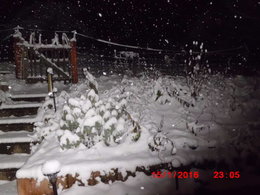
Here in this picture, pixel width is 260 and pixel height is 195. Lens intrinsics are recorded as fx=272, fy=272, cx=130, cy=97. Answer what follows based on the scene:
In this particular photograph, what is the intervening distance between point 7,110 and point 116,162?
3603 mm

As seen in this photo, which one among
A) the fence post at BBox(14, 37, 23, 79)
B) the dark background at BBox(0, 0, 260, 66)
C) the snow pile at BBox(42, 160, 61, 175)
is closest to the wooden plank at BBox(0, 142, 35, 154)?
the snow pile at BBox(42, 160, 61, 175)

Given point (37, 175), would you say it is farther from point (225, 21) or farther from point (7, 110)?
point (225, 21)

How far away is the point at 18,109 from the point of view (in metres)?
6.50

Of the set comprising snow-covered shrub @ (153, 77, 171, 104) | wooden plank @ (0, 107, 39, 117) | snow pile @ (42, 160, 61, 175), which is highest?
snow-covered shrub @ (153, 77, 171, 104)

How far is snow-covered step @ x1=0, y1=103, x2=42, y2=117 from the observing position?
647 cm

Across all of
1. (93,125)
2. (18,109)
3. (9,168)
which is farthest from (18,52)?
(93,125)

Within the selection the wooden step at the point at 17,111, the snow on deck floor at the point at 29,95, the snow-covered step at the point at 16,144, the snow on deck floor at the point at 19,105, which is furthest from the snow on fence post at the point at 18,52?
the snow-covered step at the point at 16,144

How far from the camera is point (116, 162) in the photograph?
4207 millimetres

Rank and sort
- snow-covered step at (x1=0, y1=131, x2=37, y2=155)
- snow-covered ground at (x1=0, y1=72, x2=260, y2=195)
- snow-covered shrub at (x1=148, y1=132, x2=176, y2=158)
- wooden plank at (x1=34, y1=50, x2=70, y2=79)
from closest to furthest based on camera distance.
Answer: snow-covered ground at (x1=0, y1=72, x2=260, y2=195)
snow-covered shrub at (x1=148, y1=132, x2=176, y2=158)
snow-covered step at (x1=0, y1=131, x2=37, y2=155)
wooden plank at (x1=34, y1=50, x2=70, y2=79)

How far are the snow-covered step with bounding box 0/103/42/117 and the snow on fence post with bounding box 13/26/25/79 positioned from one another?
2.00m

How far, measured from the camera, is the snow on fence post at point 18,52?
8.04m
